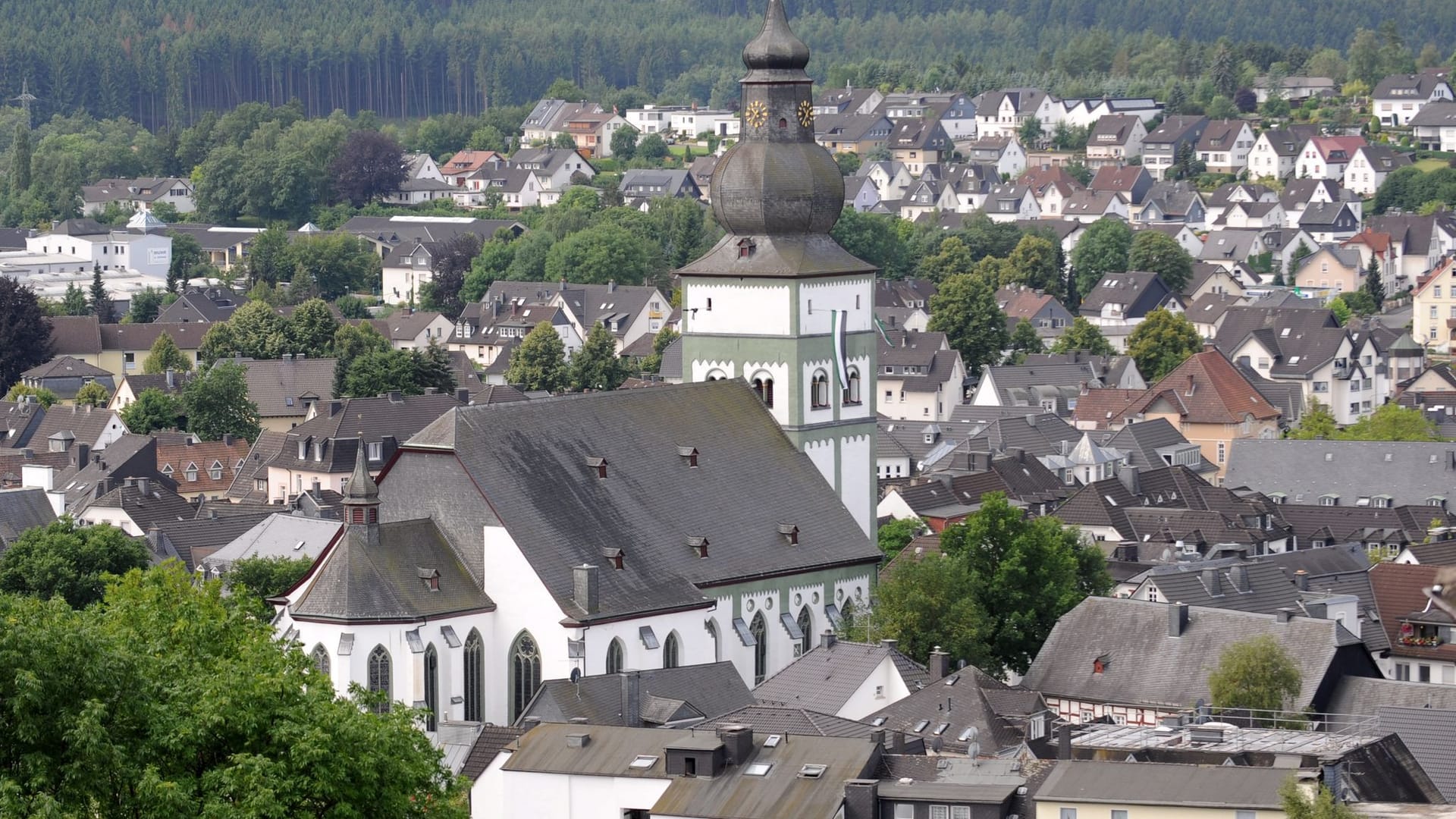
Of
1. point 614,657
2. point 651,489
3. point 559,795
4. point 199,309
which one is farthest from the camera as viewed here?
point 199,309

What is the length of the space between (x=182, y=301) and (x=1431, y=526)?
82.2 meters

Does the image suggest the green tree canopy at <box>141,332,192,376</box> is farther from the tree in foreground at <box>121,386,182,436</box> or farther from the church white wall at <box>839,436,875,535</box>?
the church white wall at <box>839,436,875,535</box>

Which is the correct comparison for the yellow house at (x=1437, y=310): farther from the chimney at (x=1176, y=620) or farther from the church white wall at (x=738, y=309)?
the chimney at (x=1176, y=620)

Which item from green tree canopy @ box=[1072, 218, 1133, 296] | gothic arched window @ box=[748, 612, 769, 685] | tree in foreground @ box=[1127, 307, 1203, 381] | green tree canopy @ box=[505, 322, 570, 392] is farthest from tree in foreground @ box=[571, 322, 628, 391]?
gothic arched window @ box=[748, 612, 769, 685]

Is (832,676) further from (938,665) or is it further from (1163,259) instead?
(1163,259)

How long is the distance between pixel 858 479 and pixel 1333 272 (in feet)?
366

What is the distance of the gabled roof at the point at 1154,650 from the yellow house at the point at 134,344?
87495 mm

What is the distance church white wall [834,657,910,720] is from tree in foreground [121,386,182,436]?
6675 centimetres

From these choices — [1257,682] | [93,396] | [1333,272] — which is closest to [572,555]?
[1257,682]

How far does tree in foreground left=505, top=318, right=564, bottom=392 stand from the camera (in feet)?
458

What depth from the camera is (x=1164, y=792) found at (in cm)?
4944

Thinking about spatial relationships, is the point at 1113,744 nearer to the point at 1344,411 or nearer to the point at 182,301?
the point at 1344,411

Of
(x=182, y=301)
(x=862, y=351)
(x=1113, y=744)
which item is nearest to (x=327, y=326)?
(x=182, y=301)

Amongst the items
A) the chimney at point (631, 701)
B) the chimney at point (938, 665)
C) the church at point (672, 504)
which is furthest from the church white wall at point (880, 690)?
the chimney at point (631, 701)
